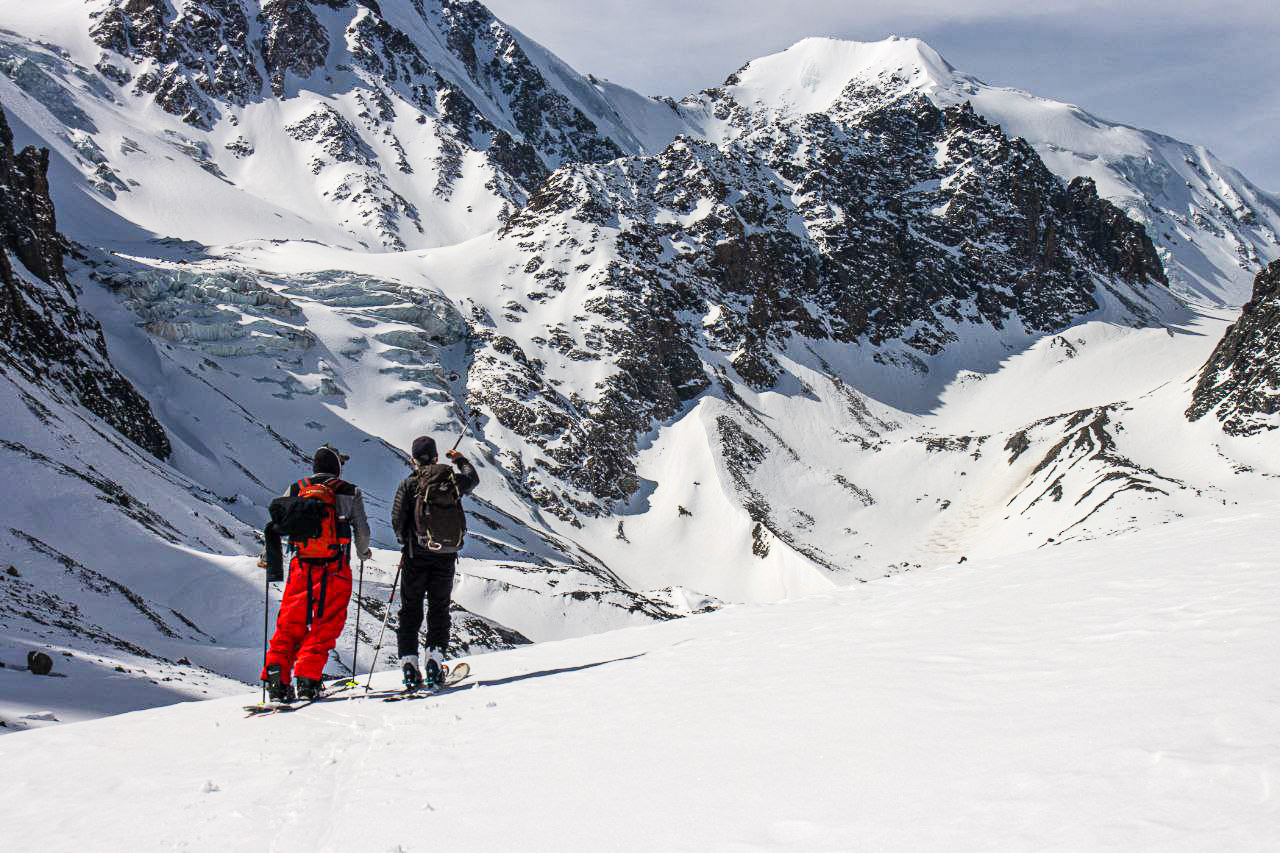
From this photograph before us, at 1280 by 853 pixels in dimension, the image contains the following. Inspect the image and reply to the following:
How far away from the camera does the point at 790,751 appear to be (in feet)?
21.3

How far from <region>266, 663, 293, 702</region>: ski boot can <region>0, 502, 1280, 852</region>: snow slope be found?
0.39 metres

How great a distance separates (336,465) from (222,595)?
20.7 m

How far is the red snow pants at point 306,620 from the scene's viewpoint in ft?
36.9

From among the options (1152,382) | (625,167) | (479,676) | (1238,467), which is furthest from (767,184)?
(479,676)

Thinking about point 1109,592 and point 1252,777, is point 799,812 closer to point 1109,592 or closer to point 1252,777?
point 1252,777

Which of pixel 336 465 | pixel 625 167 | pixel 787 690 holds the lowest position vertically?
pixel 787 690

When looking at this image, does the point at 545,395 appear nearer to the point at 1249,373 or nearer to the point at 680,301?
the point at 680,301

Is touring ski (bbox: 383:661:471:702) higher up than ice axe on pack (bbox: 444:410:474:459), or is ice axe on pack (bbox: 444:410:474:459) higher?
ice axe on pack (bbox: 444:410:474:459)

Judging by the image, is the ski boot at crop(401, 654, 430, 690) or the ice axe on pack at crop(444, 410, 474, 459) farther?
the ski boot at crop(401, 654, 430, 690)

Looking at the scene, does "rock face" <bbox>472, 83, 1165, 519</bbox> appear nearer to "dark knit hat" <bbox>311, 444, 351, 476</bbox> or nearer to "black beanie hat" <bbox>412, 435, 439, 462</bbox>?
→ "black beanie hat" <bbox>412, 435, 439, 462</bbox>

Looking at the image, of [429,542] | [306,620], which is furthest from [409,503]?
[306,620]

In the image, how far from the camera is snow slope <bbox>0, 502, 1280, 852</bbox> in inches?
196

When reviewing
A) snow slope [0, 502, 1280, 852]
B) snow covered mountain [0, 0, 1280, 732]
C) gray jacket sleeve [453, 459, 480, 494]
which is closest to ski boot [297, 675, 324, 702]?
snow slope [0, 502, 1280, 852]

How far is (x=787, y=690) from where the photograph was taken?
834cm
